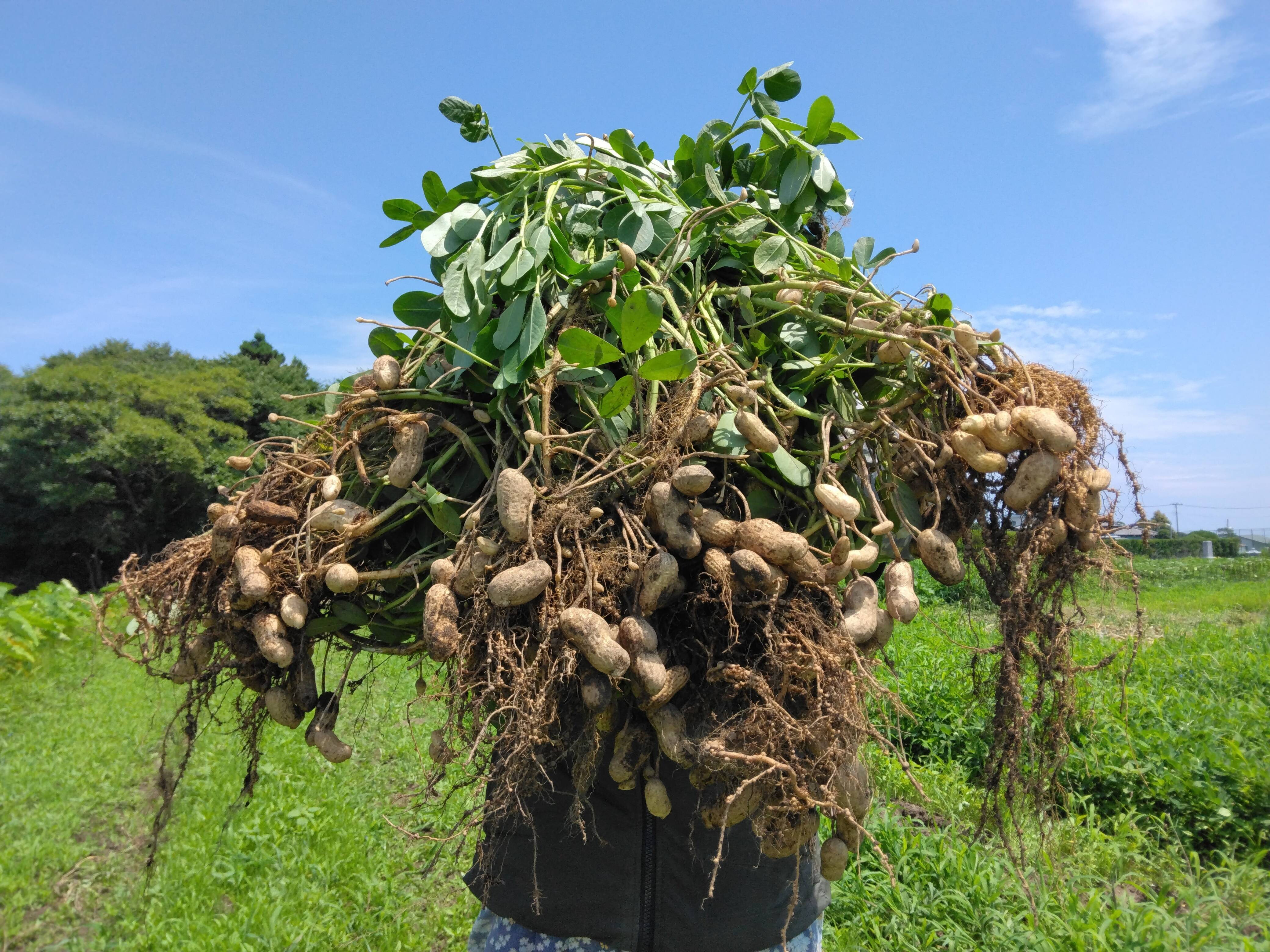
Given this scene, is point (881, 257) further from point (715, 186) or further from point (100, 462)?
point (100, 462)

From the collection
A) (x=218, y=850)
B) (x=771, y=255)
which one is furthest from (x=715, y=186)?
(x=218, y=850)

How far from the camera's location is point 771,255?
1.20 metres

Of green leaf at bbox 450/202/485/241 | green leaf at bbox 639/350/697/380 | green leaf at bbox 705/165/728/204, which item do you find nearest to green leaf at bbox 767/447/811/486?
green leaf at bbox 639/350/697/380

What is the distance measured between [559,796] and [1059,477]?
3.20 ft

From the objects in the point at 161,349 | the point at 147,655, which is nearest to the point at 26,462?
the point at 161,349

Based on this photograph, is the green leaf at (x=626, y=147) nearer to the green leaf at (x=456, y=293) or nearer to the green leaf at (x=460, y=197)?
the green leaf at (x=460, y=197)

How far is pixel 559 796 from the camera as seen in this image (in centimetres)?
144

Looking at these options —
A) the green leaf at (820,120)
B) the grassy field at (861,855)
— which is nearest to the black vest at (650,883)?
the grassy field at (861,855)

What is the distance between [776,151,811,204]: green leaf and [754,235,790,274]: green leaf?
0.15 metres

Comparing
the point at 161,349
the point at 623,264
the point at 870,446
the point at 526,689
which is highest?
the point at 161,349

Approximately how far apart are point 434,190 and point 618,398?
582 mm

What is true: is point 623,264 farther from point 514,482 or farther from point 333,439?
point 333,439

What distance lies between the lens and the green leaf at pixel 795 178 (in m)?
1.31

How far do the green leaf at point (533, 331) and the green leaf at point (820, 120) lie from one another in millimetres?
639
